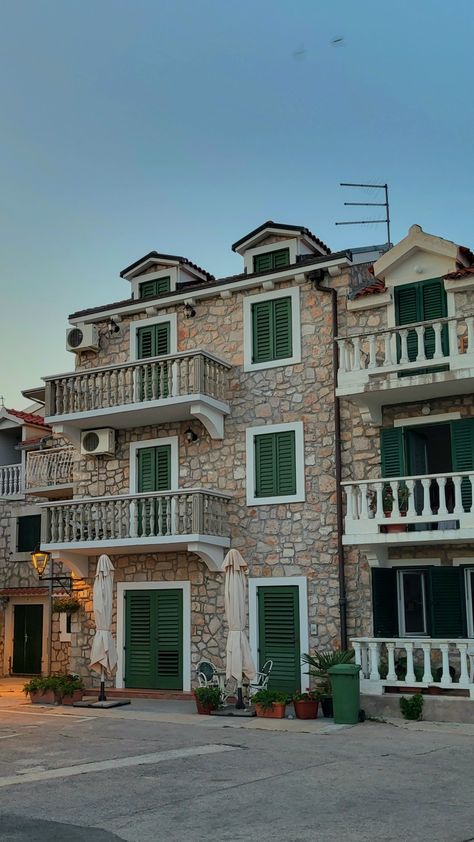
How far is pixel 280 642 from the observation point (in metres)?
17.8

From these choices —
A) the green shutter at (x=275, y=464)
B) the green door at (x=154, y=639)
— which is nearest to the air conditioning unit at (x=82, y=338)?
the green shutter at (x=275, y=464)

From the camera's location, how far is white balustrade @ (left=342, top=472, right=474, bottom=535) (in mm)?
15336

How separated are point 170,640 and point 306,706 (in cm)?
462

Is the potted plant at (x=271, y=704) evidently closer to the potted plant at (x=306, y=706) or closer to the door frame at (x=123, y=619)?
the potted plant at (x=306, y=706)

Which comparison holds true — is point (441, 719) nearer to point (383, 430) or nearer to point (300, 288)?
point (383, 430)

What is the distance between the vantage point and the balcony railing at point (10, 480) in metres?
27.8

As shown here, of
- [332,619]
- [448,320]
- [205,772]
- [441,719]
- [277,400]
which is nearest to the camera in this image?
[205,772]

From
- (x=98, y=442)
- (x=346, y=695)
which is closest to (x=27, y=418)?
(x=98, y=442)

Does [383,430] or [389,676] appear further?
[383,430]

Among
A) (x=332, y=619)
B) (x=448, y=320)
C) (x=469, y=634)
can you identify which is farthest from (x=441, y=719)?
(x=448, y=320)

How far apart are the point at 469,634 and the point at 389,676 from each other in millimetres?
1890

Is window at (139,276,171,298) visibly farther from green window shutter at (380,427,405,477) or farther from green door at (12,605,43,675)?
green door at (12,605,43,675)

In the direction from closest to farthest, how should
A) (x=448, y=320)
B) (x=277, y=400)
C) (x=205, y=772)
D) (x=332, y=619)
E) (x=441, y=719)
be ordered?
(x=205, y=772) → (x=441, y=719) → (x=448, y=320) → (x=332, y=619) → (x=277, y=400)

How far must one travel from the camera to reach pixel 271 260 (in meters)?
19.6
